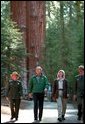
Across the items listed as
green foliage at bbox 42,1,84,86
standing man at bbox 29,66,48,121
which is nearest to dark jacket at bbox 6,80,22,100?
standing man at bbox 29,66,48,121

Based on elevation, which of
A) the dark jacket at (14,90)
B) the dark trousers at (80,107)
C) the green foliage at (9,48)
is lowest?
the dark trousers at (80,107)

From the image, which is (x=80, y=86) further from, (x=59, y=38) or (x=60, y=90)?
(x=59, y=38)

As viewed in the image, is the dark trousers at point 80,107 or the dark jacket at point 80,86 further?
the dark trousers at point 80,107

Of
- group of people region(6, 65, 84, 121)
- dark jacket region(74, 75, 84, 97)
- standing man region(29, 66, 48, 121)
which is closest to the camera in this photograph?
standing man region(29, 66, 48, 121)

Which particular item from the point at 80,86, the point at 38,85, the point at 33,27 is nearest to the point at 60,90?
the point at 80,86

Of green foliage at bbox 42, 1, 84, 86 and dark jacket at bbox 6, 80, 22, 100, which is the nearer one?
dark jacket at bbox 6, 80, 22, 100

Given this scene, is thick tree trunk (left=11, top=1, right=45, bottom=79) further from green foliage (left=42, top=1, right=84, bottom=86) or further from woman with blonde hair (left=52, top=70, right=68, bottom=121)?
woman with blonde hair (left=52, top=70, right=68, bottom=121)

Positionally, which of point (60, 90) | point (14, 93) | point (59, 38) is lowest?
point (14, 93)

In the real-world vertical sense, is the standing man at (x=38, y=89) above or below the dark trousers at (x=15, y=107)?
above

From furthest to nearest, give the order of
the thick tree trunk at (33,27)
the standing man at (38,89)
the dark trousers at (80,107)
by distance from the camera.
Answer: the thick tree trunk at (33,27)
the dark trousers at (80,107)
the standing man at (38,89)

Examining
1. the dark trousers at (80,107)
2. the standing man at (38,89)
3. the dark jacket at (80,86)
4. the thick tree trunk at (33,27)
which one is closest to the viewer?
the standing man at (38,89)

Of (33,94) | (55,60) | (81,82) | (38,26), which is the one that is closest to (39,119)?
(33,94)

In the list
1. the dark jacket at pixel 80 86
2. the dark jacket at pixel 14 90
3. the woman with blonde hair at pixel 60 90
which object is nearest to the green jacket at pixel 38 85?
the woman with blonde hair at pixel 60 90

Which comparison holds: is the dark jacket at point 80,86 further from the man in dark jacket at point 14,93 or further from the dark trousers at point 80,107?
the man in dark jacket at point 14,93
